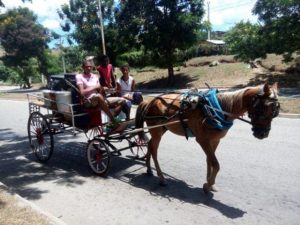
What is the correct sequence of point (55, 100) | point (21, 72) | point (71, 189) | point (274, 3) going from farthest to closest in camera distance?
point (21, 72)
point (274, 3)
point (55, 100)
point (71, 189)

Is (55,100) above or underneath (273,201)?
above

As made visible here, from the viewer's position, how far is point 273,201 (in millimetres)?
5477

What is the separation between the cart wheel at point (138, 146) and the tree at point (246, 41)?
53.1ft

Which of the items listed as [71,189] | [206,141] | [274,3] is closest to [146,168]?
[71,189]

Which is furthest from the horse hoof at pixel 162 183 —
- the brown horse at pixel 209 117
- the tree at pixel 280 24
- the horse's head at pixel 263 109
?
the tree at pixel 280 24

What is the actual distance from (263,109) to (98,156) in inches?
135

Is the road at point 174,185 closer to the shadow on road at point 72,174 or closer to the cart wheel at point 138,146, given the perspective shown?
the shadow on road at point 72,174

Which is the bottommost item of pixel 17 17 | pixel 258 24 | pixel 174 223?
pixel 174 223

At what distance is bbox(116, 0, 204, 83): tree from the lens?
26.7 meters

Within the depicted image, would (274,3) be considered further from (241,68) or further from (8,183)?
(8,183)

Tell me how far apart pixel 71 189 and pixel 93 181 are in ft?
1.54

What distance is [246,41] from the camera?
2306 centimetres

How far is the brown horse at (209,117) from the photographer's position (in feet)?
16.4

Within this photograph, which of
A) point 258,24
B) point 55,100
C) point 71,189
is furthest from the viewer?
point 258,24
